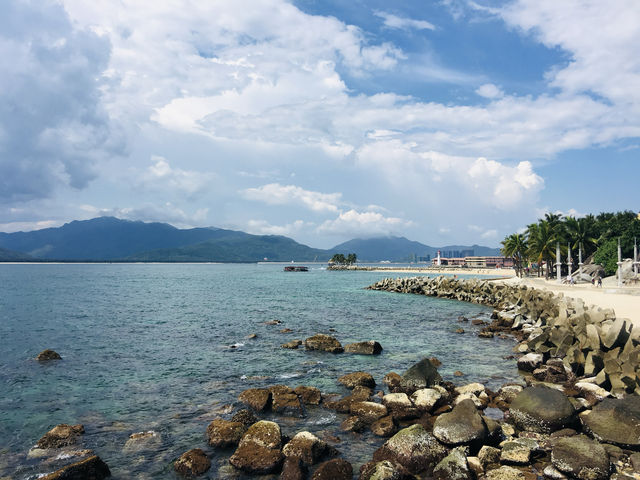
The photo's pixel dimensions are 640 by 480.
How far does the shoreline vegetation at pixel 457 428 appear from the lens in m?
10.5

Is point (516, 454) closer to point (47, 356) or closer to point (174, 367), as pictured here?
point (174, 367)

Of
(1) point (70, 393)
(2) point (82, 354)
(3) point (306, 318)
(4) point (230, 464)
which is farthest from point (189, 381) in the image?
(3) point (306, 318)

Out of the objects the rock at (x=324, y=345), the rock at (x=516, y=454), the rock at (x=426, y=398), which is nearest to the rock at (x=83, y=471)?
the rock at (x=426, y=398)

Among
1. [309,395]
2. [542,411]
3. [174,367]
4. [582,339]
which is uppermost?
[582,339]

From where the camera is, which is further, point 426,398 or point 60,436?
point 426,398

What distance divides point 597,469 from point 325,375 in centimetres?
1245

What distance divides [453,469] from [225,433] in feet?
22.8

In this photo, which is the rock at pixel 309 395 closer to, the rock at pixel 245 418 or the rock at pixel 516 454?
the rock at pixel 245 418

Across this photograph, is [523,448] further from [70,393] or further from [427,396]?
[70,393]

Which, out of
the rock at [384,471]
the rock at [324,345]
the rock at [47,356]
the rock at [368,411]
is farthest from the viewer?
the rock at [324,345]

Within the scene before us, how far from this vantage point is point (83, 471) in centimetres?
1037

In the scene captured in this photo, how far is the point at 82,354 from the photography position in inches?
1032

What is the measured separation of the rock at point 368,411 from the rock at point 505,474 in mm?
4520

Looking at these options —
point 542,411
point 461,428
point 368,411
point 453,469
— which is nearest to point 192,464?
point 368,411
